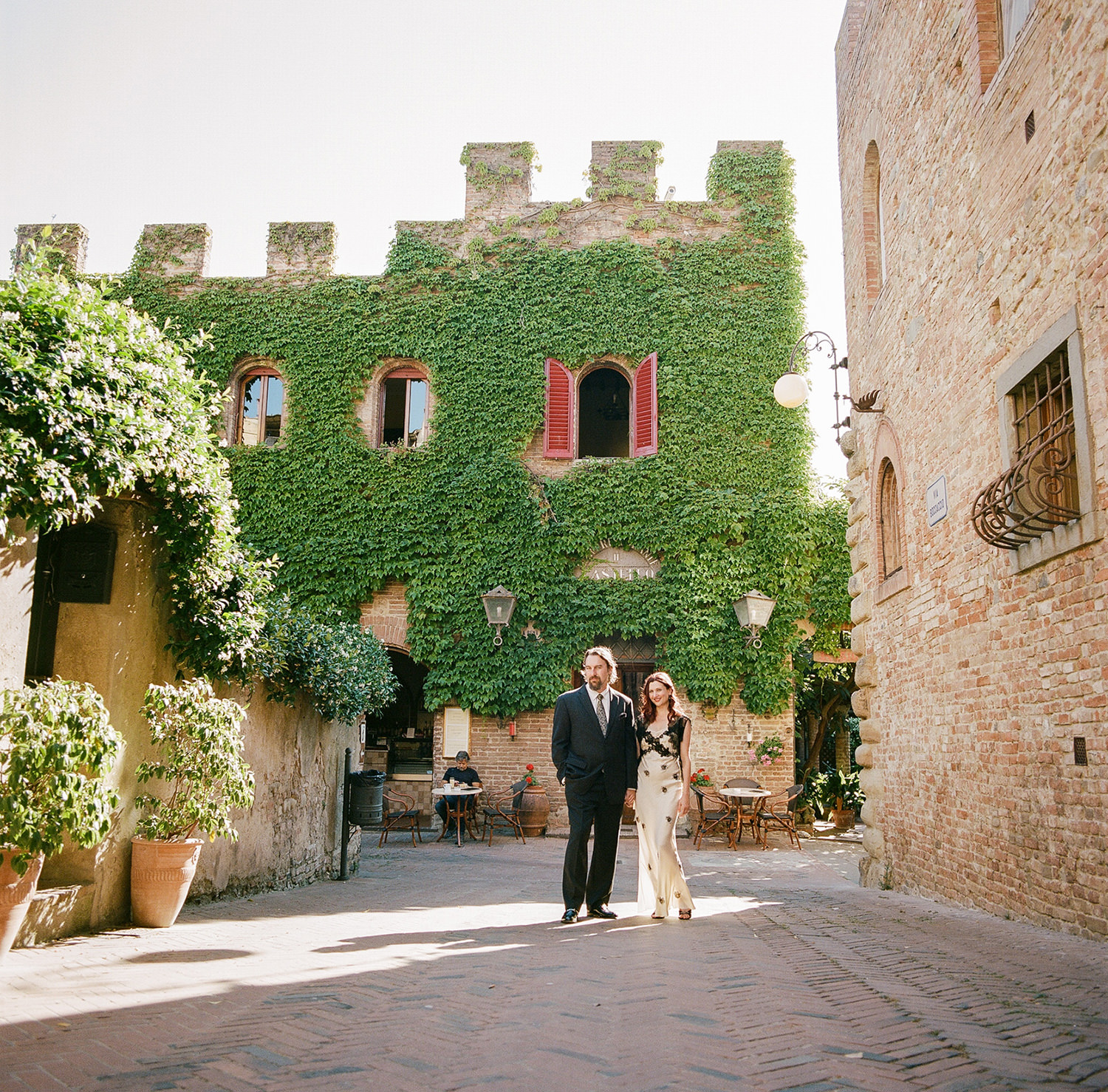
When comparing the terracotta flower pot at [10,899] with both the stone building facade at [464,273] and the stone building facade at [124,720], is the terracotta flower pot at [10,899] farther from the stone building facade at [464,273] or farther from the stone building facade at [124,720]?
the stone building facade at [464,273]

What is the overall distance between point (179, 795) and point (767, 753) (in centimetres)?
1054

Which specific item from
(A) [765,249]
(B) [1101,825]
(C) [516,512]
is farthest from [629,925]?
(A) [765,249]

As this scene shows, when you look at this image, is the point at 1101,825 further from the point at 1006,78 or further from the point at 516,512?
the point at 516,512

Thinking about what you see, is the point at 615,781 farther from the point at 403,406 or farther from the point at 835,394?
the point at 403,406

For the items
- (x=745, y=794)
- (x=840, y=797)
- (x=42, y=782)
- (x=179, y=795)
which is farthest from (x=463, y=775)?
(x=42, y=782)

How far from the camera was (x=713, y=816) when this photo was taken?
1440 cm

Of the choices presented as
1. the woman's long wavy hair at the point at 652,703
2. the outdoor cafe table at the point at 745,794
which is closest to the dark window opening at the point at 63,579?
the woman's long wavy hair at the point at 652,703

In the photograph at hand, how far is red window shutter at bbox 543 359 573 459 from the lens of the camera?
1599cm

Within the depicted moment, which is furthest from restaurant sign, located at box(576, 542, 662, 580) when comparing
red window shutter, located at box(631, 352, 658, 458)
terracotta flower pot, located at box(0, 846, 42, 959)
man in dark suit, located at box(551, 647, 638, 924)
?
terracotta flower pot, located at box(0, 846, 42, 959)

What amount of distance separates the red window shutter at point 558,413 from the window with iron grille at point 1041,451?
9.86m

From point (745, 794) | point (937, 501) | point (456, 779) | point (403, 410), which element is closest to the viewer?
point (937, 501)

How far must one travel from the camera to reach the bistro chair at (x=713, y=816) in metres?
13.6

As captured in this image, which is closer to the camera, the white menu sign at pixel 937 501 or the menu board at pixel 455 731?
the white menu sign at pixel 937 501

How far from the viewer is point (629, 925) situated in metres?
6.07
